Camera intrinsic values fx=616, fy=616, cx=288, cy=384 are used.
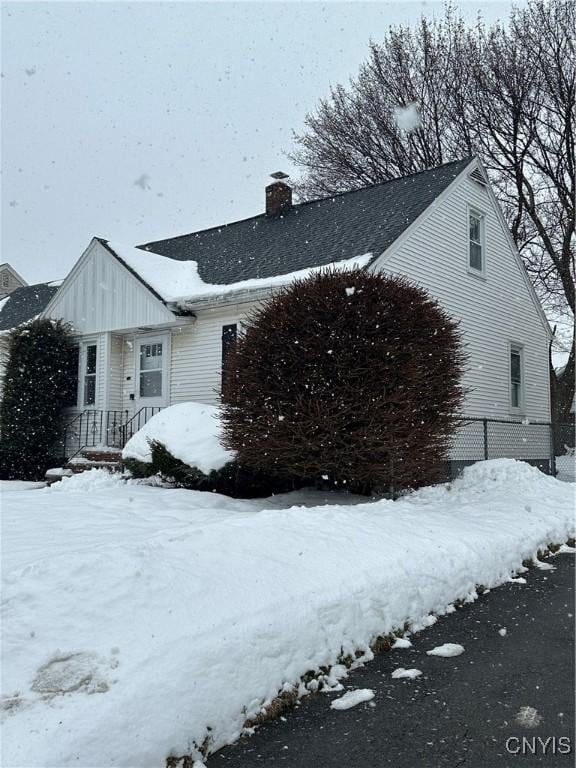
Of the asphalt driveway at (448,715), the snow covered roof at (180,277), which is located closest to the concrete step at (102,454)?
the snow covered roof at (180,277)

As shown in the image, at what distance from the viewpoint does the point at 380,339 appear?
765 cm

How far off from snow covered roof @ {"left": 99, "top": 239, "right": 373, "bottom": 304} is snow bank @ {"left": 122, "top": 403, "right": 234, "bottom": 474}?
10.4 ft

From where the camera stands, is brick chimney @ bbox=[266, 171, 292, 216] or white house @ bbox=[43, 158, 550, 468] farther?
brick chimney @ bbox=[266, 171, 292, 216]

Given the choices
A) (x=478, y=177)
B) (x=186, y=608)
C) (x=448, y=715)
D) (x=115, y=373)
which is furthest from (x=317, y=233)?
(x=448, y=715)

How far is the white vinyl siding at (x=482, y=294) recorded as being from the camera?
44.2 ft

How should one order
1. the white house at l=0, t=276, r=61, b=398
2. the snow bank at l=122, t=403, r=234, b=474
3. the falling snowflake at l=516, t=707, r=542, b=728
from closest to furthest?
the falling snowflake at l=516, t=707, r=542, b=728 → the snow bank at l=122, t=403, r=234, b=474 → the white house at l=0, t=276, r=61, b=398

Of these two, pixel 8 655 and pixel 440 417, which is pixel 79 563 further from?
pixel 440 417

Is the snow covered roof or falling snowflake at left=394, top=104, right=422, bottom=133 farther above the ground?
falling snowflake at left=394, top=104, right=422, bottom=133

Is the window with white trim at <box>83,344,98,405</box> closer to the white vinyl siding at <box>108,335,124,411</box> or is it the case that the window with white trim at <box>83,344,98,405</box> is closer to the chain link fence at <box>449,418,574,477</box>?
the white vinyl siding at <box>108,335,124,411</box>

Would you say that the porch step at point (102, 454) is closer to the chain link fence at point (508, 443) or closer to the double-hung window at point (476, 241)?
the chain link fence at point (508, 443)

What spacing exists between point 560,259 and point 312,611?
2348 centimetres

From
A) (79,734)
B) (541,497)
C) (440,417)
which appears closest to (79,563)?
(79,734)

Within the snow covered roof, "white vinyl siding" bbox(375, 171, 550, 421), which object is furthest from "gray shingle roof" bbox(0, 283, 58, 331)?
"white vinyl siding" bbox(375, 171, 550, 421)

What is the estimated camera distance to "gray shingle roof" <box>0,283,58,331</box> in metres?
18.8
